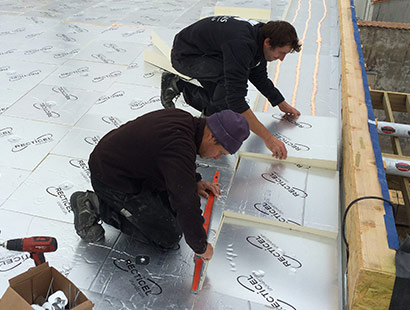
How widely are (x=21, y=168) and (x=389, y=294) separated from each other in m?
2.48

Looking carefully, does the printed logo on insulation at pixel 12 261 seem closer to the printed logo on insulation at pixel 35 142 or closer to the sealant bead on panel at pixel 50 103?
the printed logo on insulation at pixel 35 142

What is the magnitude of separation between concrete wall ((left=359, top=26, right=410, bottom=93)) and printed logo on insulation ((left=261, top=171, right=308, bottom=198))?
18.0 feet

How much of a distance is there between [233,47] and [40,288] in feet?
5.73

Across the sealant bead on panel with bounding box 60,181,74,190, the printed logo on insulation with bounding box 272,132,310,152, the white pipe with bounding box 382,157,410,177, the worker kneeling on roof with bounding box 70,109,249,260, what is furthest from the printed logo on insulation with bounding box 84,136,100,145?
the white pipe with bounding box 382,157,410,177

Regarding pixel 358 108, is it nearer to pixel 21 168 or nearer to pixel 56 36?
pixel 21 168

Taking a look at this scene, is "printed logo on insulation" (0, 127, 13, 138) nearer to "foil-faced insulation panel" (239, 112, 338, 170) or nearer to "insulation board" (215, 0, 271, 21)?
"foil-faced insulation panel" (239, 112, 338, 170)

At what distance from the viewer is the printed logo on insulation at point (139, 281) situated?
6.48ft

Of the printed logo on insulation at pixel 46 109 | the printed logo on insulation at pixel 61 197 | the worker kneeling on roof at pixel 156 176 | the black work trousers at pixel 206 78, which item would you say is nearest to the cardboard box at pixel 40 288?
the worker kneeling on roof at pixel 156 176

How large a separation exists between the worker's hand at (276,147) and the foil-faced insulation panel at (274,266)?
1.86 feet

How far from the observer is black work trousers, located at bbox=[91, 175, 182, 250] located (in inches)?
80.7

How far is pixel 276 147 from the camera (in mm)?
2713

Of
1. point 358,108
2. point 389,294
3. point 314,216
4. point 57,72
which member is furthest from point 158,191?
point 57,72

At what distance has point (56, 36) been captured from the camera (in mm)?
5414

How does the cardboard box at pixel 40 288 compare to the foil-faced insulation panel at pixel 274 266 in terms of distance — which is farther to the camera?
the foil-faced insulation panel at pixel 274 266
